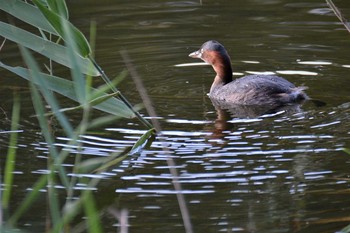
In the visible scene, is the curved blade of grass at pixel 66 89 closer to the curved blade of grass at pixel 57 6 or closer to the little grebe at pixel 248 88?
the curved blade of grass at pixel 57 6

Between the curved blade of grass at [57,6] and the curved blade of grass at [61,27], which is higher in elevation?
the curved blade of grass at [57,6]

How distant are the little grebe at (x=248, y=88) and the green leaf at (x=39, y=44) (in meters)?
3.17

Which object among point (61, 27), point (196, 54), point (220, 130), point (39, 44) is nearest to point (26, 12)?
point (39, 44)

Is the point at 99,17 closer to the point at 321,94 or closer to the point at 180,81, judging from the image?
the point at 180,81

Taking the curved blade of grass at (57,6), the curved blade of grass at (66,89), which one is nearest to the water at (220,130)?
the curved blade of grass at (66,89)

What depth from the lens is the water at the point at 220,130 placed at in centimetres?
538

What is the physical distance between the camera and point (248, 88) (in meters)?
8.31

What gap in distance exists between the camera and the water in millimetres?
5375

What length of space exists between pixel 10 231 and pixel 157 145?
3.00 meters

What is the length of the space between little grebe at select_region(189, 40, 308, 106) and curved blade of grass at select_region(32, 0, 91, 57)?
341 centimetres

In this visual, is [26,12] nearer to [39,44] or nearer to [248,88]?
[39,44]

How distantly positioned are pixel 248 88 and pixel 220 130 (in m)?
1.21

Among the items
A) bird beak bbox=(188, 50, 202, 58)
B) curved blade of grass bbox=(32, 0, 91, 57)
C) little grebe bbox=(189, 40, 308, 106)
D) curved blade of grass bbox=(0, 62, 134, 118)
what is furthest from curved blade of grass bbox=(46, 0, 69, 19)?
bird beak bbox=(188, 50, 202, 58)

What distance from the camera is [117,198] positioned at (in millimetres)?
5645
